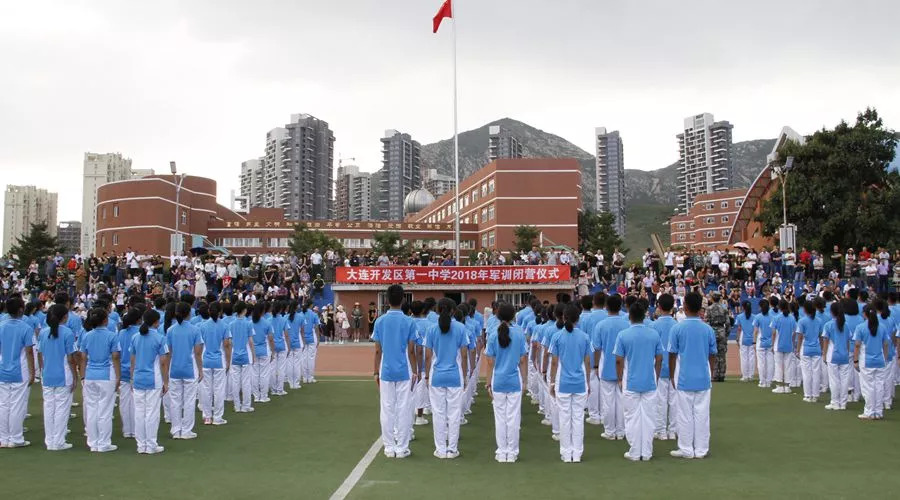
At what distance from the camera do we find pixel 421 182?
16812cm

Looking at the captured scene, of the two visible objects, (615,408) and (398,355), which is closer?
(398,355)

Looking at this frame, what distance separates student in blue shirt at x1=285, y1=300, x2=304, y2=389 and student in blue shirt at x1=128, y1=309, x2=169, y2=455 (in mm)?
5466

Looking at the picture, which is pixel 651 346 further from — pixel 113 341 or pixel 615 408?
pixel 113 341

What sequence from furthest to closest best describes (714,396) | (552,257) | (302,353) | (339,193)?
(339,193), (552,257), (302,353), (714,396)

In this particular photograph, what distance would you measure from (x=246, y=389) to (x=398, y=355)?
4.95 meters

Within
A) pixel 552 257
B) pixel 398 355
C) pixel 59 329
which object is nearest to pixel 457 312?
pixel 398 355

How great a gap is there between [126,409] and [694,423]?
25.0ft

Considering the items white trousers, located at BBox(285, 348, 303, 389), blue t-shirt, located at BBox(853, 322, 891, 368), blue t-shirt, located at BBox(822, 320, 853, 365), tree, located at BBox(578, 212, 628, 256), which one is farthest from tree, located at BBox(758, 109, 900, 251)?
white trousers, located at BBox(285, 348, 303, 389)

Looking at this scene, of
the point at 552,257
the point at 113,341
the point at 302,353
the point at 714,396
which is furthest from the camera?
the point at 552,257

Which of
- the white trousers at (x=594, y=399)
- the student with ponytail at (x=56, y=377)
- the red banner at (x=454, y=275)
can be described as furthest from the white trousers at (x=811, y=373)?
the red banner at (x=454, y=275)

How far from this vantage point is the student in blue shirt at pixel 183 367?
31.1ft

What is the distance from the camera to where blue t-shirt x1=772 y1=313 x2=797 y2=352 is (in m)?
13.7

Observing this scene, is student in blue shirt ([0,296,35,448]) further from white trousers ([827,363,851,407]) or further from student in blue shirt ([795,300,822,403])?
student in blue shirt ([795,300,822,403])

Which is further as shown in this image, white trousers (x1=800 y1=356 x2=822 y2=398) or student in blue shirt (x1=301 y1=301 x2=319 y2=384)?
student in blue shirt (x1=301 y1=301 x2=319 y2=384)
